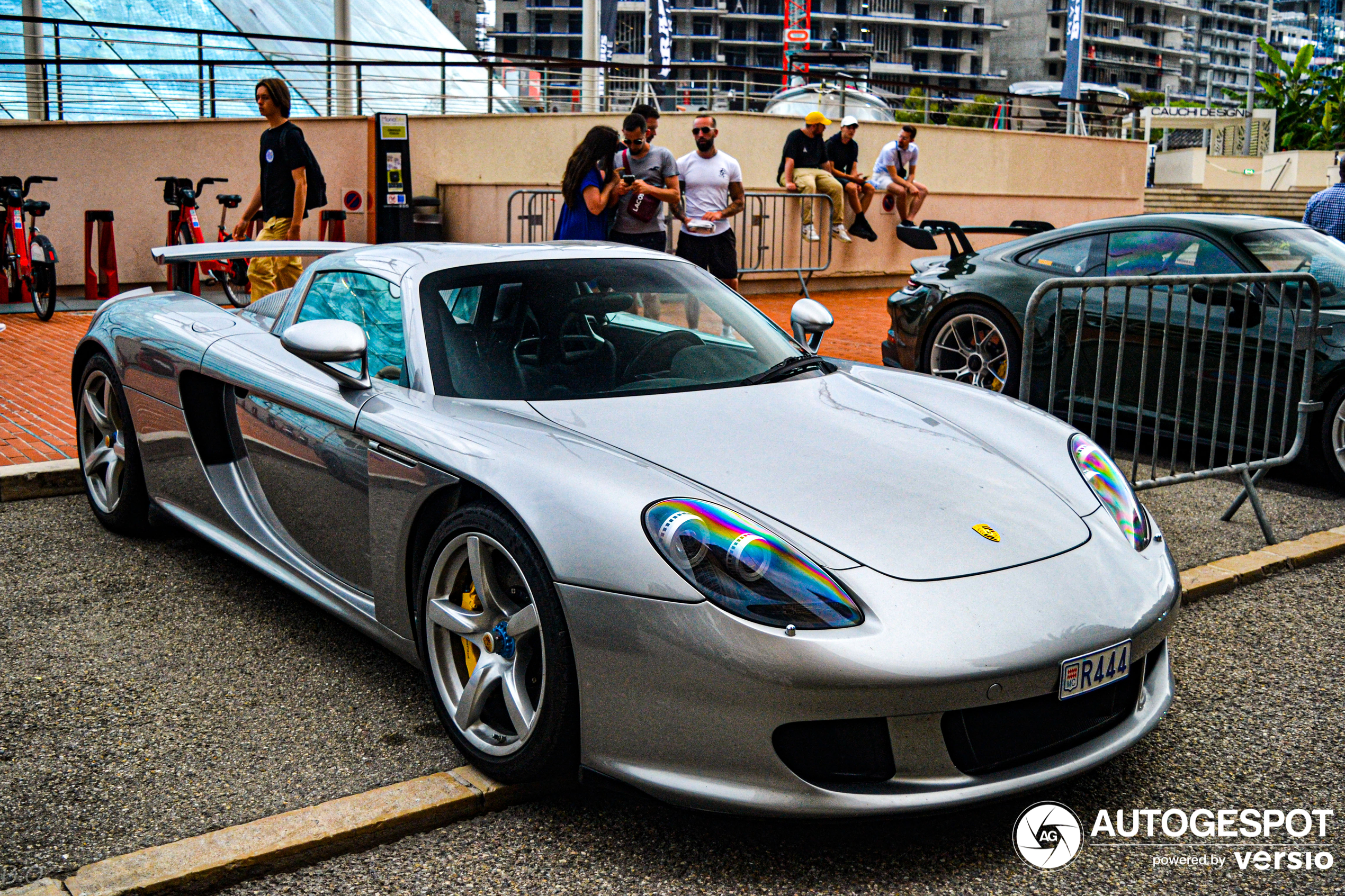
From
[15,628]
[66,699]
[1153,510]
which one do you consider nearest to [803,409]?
[66,699]

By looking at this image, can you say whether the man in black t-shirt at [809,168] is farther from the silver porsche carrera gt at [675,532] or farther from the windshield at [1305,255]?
the silver porsche carrera gt at [675,532]

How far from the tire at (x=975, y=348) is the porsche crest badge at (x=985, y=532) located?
461cm

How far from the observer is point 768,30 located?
390ft

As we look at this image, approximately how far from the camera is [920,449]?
333cm

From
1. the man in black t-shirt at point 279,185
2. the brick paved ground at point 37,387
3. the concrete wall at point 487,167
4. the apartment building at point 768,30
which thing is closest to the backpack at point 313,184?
the man in black t-shirt at point 279,185

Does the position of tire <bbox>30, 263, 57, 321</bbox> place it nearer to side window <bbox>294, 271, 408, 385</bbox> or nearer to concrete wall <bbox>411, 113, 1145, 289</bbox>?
concrete wall <bbox>411, 113, 1145, 289</bbox>

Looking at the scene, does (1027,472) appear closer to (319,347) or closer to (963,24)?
(319,347)

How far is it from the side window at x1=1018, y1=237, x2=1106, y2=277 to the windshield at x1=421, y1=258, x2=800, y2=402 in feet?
12.6

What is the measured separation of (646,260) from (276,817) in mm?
2162

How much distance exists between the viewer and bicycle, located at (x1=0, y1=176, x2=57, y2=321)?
11031mm

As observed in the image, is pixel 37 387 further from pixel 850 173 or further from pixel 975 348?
pixel 850 173

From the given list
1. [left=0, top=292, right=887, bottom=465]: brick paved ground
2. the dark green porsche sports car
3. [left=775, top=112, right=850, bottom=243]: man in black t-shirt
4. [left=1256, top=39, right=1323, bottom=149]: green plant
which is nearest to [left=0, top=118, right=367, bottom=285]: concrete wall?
[left=0, top=292, right=887, bottom=465]: brick paved ground

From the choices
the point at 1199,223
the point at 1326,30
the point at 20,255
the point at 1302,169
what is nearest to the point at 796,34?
the point at 1302,169

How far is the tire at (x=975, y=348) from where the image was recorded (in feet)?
24.9
